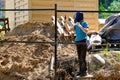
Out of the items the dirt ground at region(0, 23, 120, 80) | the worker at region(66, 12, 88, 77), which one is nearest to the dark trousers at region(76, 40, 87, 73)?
the worker at region(66, 12, 88, 77)

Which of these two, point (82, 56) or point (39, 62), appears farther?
point (39, 62)

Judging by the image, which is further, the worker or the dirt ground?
the dirt ground

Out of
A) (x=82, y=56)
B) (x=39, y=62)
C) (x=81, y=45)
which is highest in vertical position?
(x=81, y=45)

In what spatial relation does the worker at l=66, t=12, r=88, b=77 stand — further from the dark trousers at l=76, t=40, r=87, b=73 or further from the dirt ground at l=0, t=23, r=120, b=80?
the dirt ground at l=0, t=23, r=120, b=80

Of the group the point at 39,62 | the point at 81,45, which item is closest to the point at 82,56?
the point at 81,45

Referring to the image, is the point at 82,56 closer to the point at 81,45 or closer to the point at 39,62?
the point at 81,45

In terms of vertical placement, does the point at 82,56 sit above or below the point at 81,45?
below

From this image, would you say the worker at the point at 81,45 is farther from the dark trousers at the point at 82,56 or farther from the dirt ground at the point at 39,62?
the dirt ground at the point at 39,62

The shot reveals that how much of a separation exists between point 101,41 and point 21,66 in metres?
2.29

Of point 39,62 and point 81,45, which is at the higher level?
point 81,45

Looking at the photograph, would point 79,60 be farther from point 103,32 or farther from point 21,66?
point 103,32

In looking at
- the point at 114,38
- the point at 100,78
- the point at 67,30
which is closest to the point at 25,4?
the point at 67,30

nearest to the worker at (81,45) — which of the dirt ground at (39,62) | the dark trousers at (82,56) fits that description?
the dark trousers at (82,56)

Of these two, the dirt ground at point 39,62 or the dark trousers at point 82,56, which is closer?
the dark trousers at point 82,56
